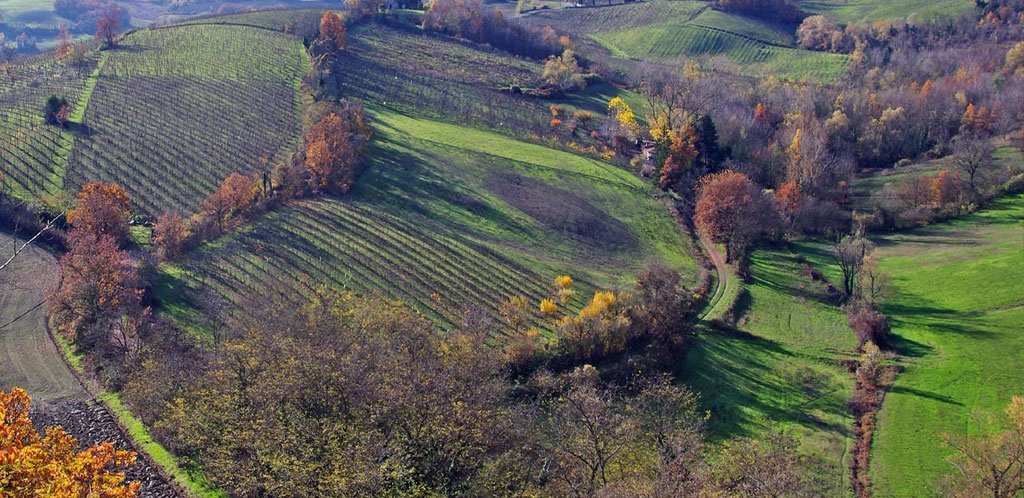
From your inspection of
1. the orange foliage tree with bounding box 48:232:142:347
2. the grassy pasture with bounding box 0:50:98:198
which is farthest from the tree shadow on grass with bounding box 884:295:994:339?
the grassy pasture with bounding box 0:50:98:198

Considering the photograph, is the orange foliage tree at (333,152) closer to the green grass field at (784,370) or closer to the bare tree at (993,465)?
the green grass field at (784,370)

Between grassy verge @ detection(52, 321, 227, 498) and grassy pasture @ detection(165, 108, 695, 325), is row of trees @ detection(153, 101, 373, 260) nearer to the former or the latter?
grassy pasture @ detection(165, 108, 695, 325)

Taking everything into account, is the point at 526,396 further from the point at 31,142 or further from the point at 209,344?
the point at 31,142

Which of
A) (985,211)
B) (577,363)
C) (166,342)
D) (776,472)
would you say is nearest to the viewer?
(776,472)

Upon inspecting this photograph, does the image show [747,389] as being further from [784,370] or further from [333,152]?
[333,152]

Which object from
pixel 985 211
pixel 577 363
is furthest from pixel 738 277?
pixel 985 211

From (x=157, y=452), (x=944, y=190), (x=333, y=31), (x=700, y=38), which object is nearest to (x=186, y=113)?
(x=333, y=31)

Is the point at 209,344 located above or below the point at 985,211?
below
